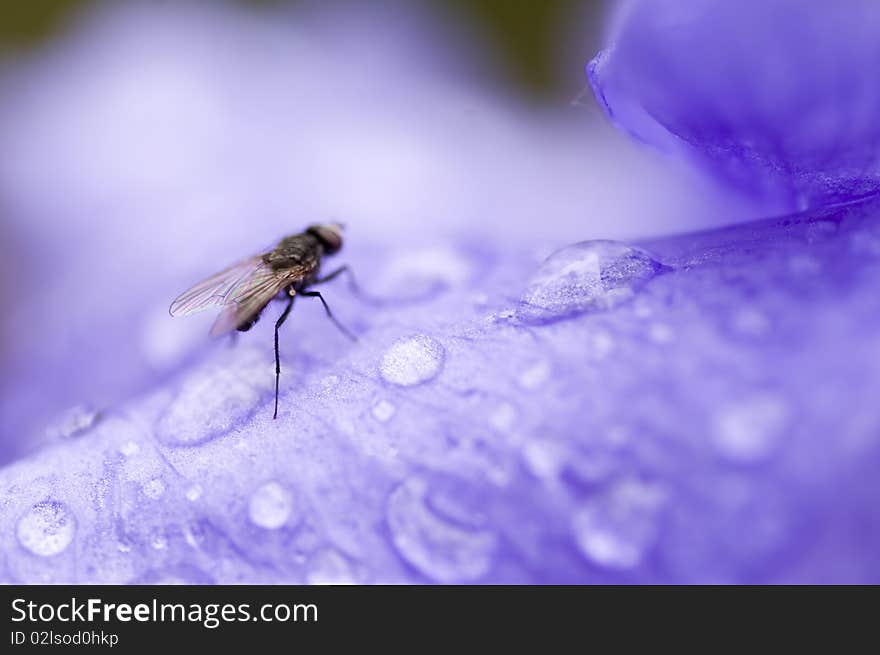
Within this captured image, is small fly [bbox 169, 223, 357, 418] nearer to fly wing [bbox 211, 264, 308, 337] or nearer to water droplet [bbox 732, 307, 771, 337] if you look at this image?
fly wing [bbox 211, 264, 308, 337]

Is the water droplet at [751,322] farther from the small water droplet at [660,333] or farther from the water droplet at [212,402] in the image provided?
the water droplet at [212,402]

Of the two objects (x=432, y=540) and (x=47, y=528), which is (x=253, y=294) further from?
(x=432, y=540)

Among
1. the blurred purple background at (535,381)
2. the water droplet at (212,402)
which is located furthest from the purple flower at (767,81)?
the water droplet at (212,402)

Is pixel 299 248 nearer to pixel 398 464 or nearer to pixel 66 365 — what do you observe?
pixel 66 365

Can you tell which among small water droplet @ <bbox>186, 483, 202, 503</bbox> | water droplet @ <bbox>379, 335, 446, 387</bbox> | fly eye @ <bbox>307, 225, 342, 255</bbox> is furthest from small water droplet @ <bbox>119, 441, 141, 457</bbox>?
fly eye @ <bbox>307, 225, 342, 255</bbox>

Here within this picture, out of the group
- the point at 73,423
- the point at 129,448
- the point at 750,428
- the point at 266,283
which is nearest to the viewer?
the point at 750,428

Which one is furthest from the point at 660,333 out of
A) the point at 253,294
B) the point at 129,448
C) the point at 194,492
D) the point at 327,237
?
the point at 327,237
